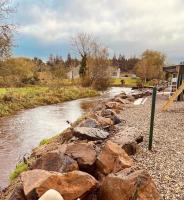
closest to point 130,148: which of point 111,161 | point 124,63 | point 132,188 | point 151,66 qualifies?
point 111,161

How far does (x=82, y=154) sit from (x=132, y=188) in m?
2.12

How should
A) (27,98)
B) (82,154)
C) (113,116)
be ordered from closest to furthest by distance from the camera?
(82,154) → (113,116) → (27,98)

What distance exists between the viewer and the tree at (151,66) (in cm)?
7456

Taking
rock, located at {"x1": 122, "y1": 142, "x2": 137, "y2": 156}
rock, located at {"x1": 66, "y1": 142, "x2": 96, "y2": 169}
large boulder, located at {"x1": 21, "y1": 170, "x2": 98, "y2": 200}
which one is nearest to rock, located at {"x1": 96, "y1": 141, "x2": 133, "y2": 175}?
rock, located at {"x1": 66, "y1": 142, "x2": 96, "y2": 169}

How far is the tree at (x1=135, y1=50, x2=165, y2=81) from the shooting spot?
2936 inches

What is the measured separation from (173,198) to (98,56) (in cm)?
5366

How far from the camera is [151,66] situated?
75.9 m

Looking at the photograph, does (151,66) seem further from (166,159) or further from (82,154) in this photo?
(82,154)

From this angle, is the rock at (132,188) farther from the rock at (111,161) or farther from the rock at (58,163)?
the rock at (58,163)

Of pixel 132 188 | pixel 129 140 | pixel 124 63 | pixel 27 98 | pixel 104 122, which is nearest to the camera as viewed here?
pixel 132 188

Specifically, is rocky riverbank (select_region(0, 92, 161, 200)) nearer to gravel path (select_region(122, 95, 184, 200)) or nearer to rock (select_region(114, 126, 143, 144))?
rock (select_region(114, 126, 143, 144))

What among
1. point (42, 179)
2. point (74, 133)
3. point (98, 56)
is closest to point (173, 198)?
point (42, 179)

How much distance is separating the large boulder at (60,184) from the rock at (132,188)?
1.15ft

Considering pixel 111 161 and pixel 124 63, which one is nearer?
pixel 111 161
